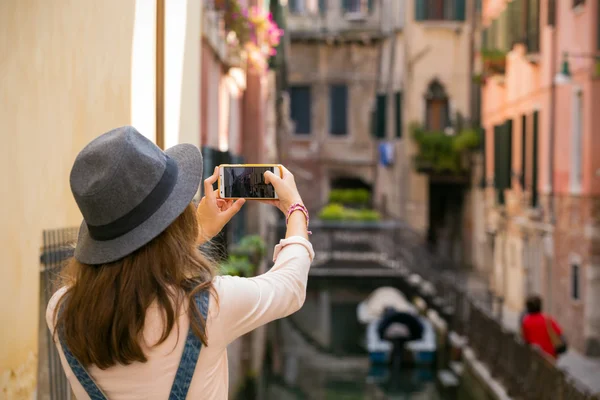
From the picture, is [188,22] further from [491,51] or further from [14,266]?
[491,51]

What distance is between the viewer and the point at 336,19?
29656 millimetres

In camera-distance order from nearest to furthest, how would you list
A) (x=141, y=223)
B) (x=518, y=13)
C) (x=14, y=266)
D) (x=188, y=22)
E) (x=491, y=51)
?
(x=141, y=223) < (x=14, y=266) < (x=188, y=22) < (x=518, y=13) < (x=491, y=51)

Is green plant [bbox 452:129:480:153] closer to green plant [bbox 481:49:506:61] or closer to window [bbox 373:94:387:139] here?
window [bbox 373:94:387:139]

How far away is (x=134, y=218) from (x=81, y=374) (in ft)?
1.21

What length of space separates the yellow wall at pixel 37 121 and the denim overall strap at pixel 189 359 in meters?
0.97

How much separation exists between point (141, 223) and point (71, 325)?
0.87ft

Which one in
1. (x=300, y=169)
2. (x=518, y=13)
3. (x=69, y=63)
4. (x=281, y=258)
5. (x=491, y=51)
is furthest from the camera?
(x=300, y=169)

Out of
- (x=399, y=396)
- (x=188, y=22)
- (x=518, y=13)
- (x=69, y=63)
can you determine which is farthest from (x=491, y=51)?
(x=69, y=63)

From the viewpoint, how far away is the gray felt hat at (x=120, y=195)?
1.91 metres

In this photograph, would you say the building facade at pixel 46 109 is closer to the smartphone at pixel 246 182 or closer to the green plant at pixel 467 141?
the smartphone at pixel 246 182

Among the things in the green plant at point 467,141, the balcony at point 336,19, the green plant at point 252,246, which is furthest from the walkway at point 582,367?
the balcony at point 336,19

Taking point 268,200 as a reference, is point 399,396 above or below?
below

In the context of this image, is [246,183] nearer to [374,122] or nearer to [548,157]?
[548,157]

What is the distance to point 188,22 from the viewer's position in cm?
497
